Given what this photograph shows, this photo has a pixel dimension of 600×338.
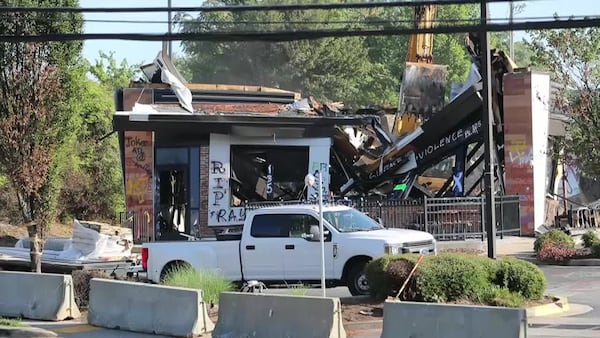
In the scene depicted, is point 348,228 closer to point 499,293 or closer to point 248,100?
point 499,293

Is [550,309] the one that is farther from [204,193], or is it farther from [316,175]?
[204,193]

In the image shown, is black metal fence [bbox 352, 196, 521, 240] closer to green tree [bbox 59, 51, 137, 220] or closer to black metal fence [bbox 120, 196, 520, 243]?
black metal fence [bbox 120, 196, 520, 243]

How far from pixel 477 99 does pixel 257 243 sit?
46.9 ft

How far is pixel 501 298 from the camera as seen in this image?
516 inches

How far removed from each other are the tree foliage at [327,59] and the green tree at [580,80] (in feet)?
116

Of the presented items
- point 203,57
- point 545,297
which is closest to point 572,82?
point 545,297

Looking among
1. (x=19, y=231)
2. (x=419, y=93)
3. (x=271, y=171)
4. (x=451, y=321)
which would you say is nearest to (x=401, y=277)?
(x=451, y=321)

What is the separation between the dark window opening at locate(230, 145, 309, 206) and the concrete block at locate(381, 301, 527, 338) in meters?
19.0

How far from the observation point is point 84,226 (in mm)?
19875

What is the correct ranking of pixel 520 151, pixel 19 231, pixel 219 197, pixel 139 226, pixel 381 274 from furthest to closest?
pixel 19 231
pixel 520 151
pixel 139 226
pixel 219 197
pixel 381 274

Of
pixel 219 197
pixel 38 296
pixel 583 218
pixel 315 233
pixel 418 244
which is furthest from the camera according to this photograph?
pixel 583 218

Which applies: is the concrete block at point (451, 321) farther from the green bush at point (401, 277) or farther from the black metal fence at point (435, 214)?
the black metal fence at point (435, 214)

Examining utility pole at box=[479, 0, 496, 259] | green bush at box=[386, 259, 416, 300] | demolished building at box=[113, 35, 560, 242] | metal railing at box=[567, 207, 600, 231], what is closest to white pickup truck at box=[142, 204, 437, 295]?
utility pole at box=[479, 0, 496, 259]

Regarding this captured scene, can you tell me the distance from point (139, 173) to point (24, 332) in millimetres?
16089
